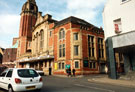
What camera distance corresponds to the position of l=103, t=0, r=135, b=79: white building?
50.1 feet

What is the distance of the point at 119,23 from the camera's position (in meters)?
17.1

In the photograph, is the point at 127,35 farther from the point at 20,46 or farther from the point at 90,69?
the point at 20,46

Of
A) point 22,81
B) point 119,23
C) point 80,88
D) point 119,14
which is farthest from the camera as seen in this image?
point 119,23

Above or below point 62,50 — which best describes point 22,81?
below

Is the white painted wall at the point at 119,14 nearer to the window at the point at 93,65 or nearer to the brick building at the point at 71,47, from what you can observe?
the brick building at the point at 71,47

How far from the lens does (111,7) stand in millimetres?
17891

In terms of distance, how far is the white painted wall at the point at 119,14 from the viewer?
15414 millimetres

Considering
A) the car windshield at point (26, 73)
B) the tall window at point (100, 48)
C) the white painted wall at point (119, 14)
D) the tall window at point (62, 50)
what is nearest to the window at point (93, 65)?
the tall window at point (100, 48)

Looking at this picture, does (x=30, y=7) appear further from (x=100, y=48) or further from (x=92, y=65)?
(x=92, y=65)

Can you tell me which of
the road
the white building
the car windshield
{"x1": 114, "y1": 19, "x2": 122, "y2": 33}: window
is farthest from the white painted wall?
the car windshield

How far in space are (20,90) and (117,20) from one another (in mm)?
15715

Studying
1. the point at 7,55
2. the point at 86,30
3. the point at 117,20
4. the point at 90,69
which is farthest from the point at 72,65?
the point at 7,55

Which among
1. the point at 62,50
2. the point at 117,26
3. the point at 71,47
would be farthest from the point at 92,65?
the point at 117,26

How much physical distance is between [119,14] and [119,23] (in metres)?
1.26
